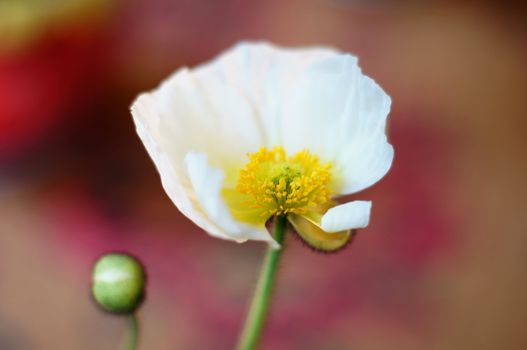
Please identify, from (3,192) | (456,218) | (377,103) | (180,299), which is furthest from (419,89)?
(377,103)

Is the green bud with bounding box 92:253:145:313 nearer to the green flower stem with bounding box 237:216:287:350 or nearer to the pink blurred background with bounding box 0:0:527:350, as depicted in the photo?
the green flower stem with bounding box 237:216:287:350

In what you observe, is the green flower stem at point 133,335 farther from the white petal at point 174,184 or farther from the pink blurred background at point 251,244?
the pink blurred background at point 251,244

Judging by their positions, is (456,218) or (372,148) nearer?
(372,148)


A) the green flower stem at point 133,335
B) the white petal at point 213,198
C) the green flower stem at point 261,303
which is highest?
the white petal at point 213,198

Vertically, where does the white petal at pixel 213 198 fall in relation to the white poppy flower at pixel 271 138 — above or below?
below

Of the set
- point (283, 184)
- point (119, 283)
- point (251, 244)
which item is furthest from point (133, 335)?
point (251, 244)

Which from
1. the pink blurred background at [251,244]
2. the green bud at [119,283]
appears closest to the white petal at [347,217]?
the green bud at [119,283]

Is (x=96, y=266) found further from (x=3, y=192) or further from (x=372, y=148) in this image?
(x=3, y=192)

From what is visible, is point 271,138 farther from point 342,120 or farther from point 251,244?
point 251,244
